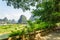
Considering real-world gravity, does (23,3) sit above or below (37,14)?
above

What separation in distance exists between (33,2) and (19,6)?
1756 millimetres

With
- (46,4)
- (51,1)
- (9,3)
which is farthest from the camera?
(46,4)

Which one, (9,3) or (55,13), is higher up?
(9,3)

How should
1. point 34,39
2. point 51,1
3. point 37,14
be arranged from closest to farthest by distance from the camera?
point 34,39
point 51,1
point 37,14

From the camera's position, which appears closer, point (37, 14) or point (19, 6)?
point (19, 6)

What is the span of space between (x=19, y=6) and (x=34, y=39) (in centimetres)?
559

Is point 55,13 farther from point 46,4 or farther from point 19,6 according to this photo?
point 19,6

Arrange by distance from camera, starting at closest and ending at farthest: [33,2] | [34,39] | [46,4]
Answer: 1. [34,39]
2. [33,2]
3. [46,4]

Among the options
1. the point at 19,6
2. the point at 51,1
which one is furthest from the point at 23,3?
the point at 51,1

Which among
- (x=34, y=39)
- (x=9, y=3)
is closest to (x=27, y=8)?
(x=9, y=3)

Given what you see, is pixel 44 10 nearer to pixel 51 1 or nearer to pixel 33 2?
pixel 51 1

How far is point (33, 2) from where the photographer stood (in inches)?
723

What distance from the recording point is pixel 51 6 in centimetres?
2202

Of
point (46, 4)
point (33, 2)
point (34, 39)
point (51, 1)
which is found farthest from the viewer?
point (46, 4)
